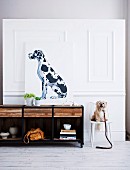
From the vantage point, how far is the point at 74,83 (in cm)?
471

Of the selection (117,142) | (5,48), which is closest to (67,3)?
(5,48)

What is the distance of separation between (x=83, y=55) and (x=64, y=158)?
1.83 metres

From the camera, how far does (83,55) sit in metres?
4.75

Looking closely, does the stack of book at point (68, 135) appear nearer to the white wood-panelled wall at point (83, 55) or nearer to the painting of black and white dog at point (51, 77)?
the white wood-panelled wall at point (83, 55)

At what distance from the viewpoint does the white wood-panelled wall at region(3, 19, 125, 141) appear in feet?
15.4

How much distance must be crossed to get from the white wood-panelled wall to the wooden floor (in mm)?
680

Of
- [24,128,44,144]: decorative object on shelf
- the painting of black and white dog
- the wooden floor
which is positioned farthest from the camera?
the painting of black and white dog

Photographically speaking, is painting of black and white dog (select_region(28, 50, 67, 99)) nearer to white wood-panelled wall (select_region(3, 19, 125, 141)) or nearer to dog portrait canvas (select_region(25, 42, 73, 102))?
dog portrait canvas (select_region(25, 42, 73, 102))

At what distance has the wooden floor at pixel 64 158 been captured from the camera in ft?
11.0

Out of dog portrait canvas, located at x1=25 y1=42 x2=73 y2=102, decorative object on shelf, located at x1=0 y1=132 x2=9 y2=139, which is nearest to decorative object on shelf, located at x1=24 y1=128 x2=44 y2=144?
decorative object on shelf, located at x1=0 y1=132 x2=9 y2=139

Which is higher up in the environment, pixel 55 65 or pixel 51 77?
pixel 55 65

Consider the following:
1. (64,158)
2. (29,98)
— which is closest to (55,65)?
(29,98)

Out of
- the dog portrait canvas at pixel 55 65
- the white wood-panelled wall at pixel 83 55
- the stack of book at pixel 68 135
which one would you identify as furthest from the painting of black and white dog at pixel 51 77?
the stack of book at pixel 68 135

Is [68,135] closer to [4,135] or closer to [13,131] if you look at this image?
[13,131]
